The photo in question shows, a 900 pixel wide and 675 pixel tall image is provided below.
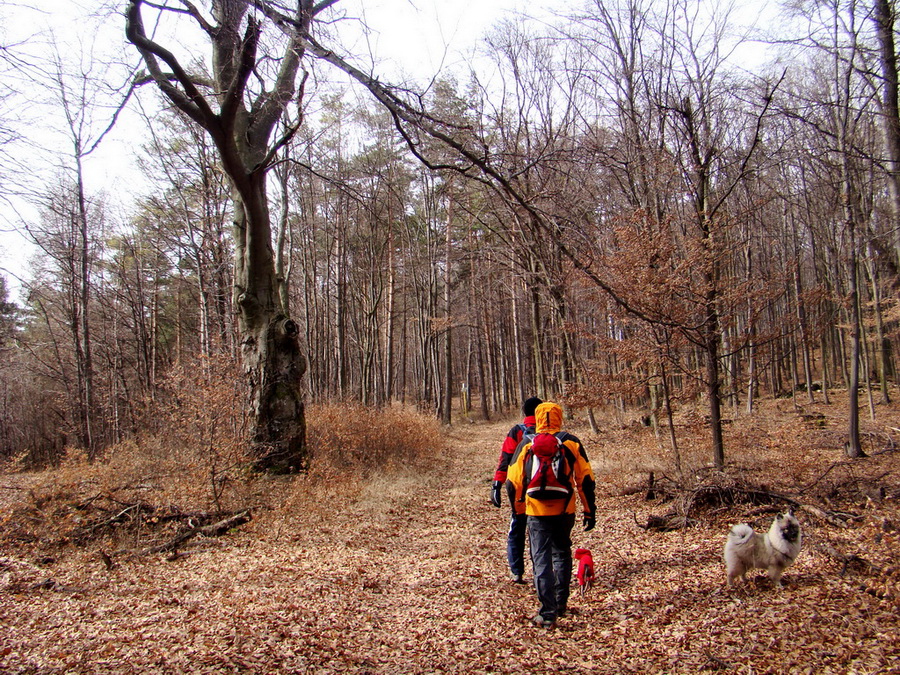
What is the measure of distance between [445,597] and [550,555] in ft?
4.41

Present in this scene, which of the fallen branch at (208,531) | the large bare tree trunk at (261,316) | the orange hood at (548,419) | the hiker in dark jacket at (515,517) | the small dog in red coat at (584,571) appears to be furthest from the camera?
the large bare tree trunk at (261,316)

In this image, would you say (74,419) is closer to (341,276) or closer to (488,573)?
(341,276)

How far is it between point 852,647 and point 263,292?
340 inches

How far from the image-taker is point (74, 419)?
16.1 meters

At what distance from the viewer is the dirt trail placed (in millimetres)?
3387

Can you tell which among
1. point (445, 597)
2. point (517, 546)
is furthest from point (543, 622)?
point (445, 597)

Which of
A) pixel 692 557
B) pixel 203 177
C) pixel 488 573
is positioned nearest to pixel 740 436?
A: pixel 692 557

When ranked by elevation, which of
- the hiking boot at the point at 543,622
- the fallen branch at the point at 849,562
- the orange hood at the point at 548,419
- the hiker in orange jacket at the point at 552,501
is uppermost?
the orange hood at the point at 548,419

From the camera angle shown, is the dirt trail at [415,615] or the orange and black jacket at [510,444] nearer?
the dirt trail at [415,615]

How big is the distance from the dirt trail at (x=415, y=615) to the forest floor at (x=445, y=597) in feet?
0.06

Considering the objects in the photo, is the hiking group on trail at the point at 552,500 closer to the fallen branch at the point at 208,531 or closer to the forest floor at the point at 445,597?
the forest floor at the point at 445,597

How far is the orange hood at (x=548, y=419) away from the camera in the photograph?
4.07m

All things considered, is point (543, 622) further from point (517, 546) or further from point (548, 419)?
point (548, 419)

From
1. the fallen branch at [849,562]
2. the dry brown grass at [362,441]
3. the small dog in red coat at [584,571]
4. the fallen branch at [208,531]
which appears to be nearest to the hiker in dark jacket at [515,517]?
the small dog in red coat at [584,571]
